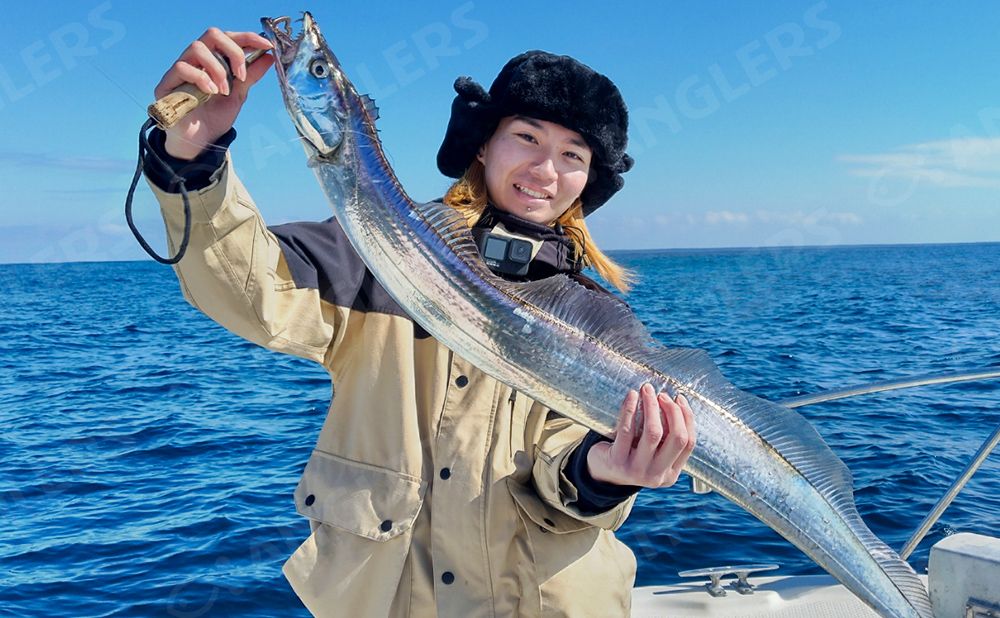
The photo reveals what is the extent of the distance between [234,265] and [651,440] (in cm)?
141

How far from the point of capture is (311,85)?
2.20m

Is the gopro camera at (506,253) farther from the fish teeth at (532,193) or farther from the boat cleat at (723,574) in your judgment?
the boat cleat at (723,574)

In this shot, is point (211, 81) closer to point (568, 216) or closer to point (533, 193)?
point (533, 193)

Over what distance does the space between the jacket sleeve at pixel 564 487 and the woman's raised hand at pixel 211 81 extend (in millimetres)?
1569

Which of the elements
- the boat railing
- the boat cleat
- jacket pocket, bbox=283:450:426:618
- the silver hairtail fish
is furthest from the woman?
the boat cleat

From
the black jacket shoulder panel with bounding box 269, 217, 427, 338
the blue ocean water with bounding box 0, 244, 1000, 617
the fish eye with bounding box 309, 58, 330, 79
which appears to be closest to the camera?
the fish eye with bounding box 309, 58, 330, 79

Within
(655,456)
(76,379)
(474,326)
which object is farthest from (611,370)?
(76,379)

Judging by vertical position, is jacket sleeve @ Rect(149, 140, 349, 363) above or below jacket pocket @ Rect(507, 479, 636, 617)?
above

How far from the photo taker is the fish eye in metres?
2.19

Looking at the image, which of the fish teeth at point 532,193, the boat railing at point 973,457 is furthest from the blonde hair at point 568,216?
the boat railing at point 973,457

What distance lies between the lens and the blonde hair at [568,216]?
3.14 meters

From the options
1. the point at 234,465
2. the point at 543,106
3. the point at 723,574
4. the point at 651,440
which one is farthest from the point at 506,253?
the point at 234,465

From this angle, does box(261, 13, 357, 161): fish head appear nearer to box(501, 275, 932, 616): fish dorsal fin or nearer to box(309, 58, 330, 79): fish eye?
box(309, 58, 330, 79): fish eye

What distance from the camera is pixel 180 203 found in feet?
7.00
